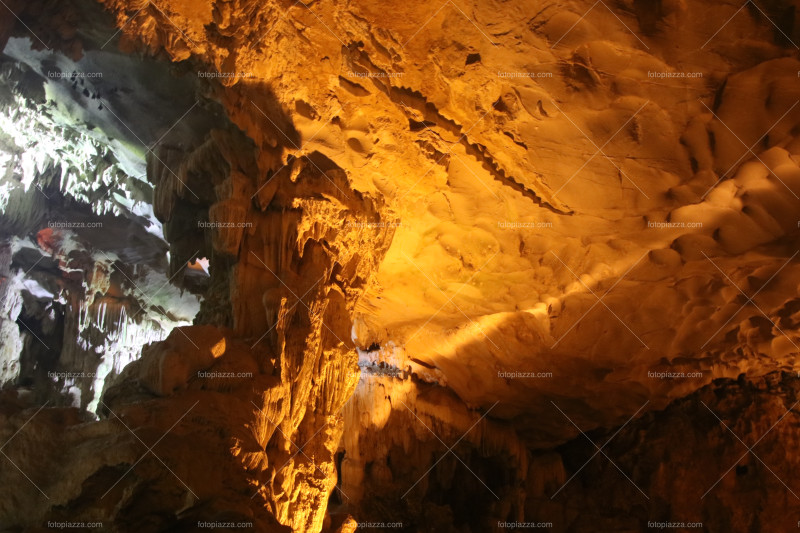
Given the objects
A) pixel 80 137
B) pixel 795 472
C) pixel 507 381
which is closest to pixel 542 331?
pixel 507 381

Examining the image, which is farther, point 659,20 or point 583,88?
point 583,88

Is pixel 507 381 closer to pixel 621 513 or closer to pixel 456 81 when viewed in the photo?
pixel 621 513

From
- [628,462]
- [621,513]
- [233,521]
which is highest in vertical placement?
[233,521]

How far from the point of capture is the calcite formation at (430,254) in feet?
Answer: 14.3

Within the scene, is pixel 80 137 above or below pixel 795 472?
above

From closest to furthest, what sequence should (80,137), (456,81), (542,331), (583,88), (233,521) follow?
(233,521) < (583,88) < (456,81) < (542,331) < (80,137)

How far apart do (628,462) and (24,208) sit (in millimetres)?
11957

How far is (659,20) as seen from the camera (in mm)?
4090

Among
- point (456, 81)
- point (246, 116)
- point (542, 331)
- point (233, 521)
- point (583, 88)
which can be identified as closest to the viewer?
point (233, 521)

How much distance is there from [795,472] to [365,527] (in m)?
6.30

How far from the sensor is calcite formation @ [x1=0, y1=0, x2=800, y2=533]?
14.3 feet

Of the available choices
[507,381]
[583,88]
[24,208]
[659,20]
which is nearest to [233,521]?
[583,88]

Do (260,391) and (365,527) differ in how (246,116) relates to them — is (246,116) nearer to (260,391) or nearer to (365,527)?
(260,391)

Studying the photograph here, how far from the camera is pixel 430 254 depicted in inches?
289
